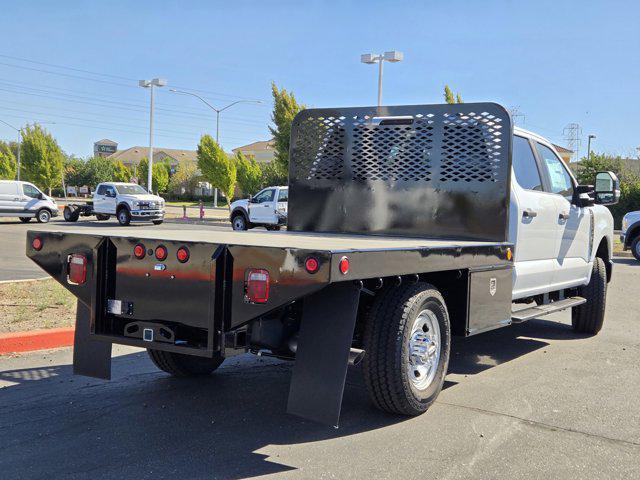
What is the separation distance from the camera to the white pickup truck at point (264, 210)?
88.0 ft

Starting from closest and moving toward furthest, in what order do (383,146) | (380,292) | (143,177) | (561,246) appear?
(380,292)
(383,146)
(561,246)
(143,177)

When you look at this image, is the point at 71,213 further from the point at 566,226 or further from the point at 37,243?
the point at 37,243

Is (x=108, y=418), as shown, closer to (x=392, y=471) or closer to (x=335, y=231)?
(x=392, y=471)

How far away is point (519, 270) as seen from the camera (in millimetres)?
6070

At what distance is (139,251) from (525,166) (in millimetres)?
3815

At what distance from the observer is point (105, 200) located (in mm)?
30359

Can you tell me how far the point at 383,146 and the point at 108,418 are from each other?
11.4 ft

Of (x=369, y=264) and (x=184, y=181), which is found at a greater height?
(x=184, y=181)

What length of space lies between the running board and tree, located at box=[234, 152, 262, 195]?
199 feet

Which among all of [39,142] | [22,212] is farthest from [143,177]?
[22,212]

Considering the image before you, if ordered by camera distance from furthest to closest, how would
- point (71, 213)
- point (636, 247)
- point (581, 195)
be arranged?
1. point (71, 213)
2. point (636, 247)
3. point (581, 195)

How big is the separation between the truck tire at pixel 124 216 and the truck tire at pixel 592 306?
23991mm

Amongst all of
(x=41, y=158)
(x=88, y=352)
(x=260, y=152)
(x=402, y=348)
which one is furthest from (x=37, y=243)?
(x=260, y=152)

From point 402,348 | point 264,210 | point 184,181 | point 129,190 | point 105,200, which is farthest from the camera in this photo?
point 184,181
